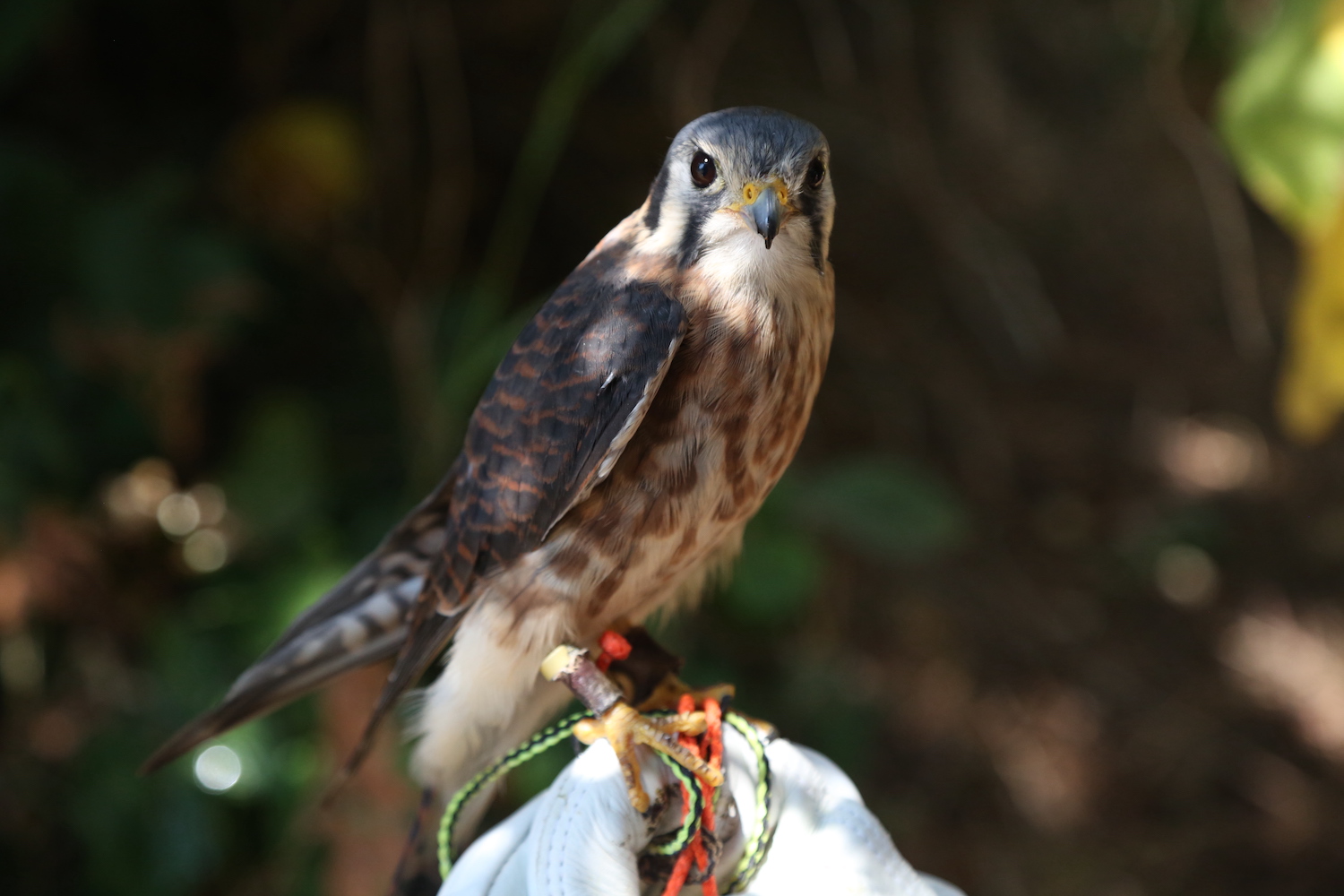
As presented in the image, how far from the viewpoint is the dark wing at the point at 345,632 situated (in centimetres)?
140

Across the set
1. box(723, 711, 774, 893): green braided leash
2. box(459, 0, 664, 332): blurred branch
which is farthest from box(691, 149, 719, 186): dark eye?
box(459, 0, 664, 332): blurred branch

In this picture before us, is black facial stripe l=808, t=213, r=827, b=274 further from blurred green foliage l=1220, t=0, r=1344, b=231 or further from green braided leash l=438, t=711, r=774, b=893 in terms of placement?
blurred green foliage l=1220, t=0, r=1344, b=231

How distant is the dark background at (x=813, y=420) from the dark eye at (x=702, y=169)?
62cm

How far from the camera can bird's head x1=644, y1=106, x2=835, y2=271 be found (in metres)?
1.28

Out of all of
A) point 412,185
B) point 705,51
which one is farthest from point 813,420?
point 412,185

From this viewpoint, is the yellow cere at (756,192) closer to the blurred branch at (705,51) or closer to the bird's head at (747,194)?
the bird's head at (747,194)

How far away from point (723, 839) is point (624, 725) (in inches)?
6.2

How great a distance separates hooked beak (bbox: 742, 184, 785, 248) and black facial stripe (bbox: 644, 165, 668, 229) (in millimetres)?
133

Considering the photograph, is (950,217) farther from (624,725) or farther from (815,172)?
(624,725)

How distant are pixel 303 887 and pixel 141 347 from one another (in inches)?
47.3

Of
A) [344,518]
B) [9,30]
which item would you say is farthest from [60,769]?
[9,30]

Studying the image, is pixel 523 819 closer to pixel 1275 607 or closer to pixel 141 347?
pixel 141 347

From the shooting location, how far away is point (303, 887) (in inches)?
89.0

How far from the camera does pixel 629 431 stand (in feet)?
3.91
